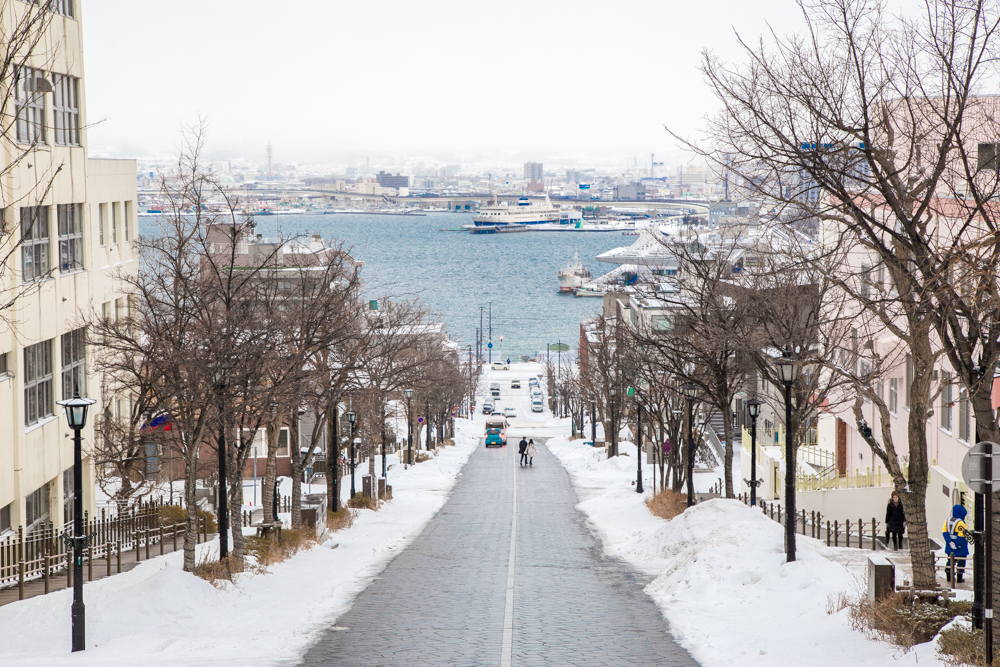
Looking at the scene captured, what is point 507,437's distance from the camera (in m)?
79.1

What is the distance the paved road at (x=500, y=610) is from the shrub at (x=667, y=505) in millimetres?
2566

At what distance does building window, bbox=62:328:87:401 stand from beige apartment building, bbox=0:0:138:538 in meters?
0.03

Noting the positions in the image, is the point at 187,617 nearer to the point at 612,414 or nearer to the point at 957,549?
the point at 957,549

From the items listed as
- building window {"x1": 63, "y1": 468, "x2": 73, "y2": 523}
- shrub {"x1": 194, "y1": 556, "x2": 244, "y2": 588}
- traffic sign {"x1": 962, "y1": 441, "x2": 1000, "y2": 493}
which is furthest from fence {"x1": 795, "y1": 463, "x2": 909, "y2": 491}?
building window {"x1": 63, "y1": 468, "x2": 73, "y2": 523}

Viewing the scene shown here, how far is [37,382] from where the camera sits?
74.1 feet

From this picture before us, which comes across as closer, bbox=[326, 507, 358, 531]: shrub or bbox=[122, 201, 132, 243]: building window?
bbox=[326, 507, 358, 531]: shrub

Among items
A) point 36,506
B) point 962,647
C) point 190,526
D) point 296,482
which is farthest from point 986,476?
point 36,506

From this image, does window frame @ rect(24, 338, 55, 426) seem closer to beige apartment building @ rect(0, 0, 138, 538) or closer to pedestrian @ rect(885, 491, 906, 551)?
beige apartment building @ rect(0, 0, 138, 538)

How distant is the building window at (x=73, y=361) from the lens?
80.4 feet

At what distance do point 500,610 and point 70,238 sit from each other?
662 inches

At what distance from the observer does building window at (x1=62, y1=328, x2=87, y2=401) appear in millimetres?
24500

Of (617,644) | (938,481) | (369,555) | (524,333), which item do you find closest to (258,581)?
(369,555)

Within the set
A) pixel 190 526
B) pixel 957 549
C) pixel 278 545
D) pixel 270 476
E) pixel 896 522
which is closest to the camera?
pixel 190 526

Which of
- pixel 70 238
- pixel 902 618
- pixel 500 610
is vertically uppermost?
pixel 70 238
